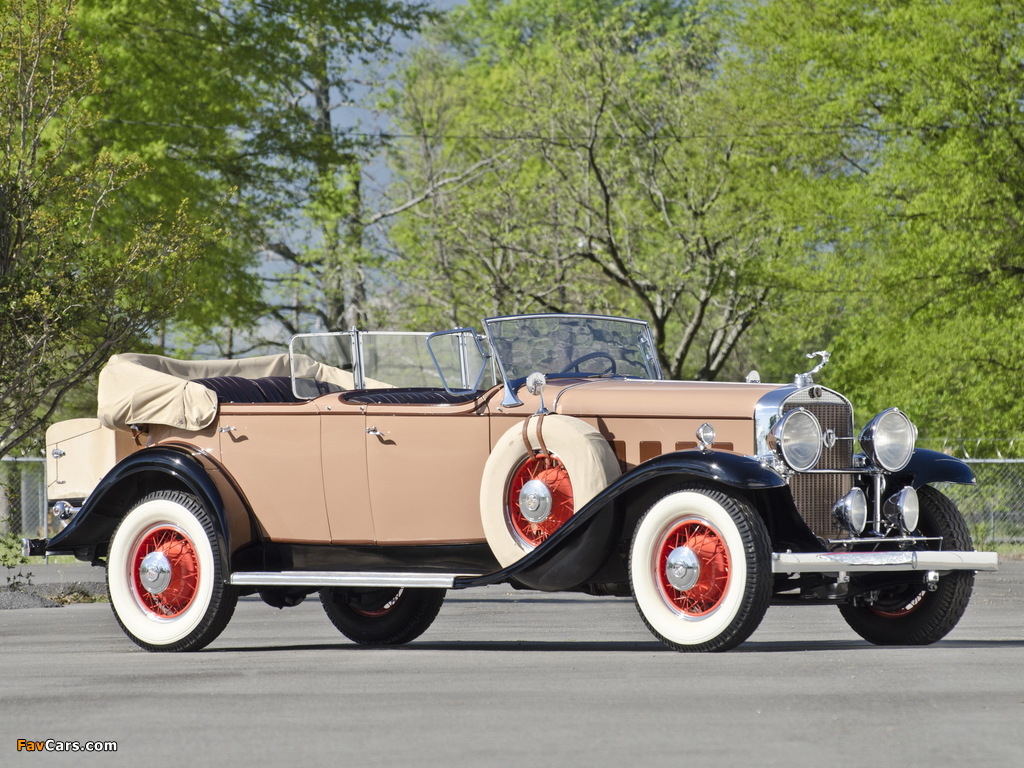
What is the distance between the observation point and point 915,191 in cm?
2686

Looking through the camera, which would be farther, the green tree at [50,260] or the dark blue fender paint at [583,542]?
the green tree at [50,260]

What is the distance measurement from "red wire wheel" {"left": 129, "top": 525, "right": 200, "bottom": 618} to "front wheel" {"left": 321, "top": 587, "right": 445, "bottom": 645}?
1.16 metres

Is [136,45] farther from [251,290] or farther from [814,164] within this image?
[814,164]

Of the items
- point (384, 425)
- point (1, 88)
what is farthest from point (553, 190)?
point (384, 425)

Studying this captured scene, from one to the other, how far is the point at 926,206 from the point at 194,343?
1732cm

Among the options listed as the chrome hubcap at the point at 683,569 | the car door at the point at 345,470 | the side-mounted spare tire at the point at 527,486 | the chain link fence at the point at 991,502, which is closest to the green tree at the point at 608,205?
the chain link fence at the point at 991,502

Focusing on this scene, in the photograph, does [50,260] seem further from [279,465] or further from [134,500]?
[279,465]

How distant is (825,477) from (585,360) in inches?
72.8

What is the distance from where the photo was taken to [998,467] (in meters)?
24.4

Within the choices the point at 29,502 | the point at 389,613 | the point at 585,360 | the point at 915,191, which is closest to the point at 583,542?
the point at 585,360

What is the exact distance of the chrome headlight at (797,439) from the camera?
28.5 feet

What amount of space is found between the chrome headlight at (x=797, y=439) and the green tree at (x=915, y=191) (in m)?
17.5

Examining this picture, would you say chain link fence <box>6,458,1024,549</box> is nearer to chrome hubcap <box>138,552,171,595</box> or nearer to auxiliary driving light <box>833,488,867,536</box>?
chrome hubcap <box>138,552,171,595</box>

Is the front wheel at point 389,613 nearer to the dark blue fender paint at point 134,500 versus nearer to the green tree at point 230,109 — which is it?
the dark blue fender paint at point 134,500
